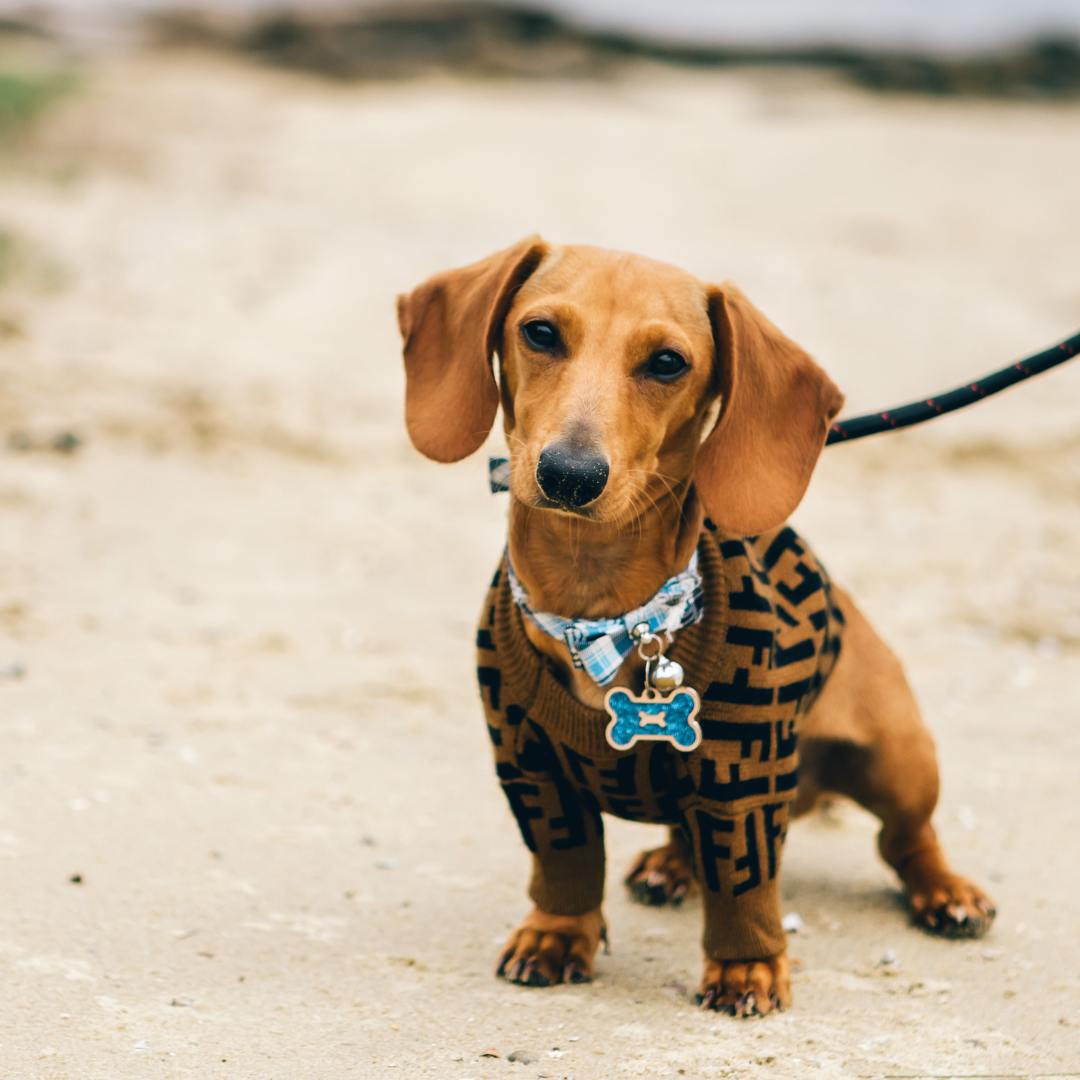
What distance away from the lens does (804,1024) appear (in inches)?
102

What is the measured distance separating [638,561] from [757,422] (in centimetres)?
37

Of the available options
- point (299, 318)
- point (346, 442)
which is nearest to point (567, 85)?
point (299, 318)

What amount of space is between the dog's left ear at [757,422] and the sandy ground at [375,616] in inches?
42.0

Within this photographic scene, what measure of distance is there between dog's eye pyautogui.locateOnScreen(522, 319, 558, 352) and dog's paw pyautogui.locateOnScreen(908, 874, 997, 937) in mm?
1707

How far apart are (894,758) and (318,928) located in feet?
4.71

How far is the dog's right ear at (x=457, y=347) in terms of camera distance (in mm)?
2631

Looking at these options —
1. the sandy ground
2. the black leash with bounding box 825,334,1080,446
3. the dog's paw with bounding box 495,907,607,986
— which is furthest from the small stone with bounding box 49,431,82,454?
the black leash with bounding box 825,334,1080,446

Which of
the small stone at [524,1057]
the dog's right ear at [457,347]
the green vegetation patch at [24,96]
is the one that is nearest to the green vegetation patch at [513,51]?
the green vegetation patch at [24,96]

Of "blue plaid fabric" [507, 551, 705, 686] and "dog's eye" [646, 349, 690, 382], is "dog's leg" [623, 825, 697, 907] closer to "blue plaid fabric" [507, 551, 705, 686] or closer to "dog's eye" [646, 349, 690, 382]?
"blue plaid fabric" [507, 551, 705, 686]

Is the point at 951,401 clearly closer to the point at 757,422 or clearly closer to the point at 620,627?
the point at 757,422

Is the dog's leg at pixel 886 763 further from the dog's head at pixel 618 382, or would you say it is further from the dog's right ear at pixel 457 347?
the dog's right ear at pixel 457 347

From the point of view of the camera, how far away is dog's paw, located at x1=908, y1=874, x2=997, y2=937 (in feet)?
10.1

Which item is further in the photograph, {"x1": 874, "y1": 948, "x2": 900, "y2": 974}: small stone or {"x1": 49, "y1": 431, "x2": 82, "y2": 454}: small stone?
{"x1": 49, "y1": 431, "x2": 82, "y2": 454}: small stone

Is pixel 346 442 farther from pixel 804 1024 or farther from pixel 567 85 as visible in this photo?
pixel 567 85
